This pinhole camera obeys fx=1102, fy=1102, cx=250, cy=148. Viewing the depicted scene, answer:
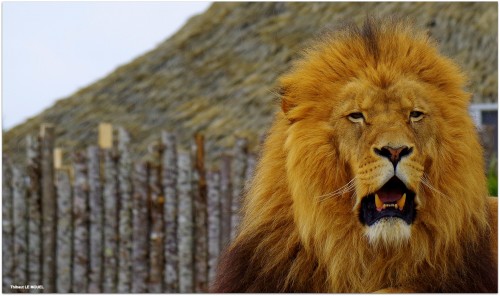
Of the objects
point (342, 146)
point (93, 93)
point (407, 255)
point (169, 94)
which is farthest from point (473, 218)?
point (93, 93)

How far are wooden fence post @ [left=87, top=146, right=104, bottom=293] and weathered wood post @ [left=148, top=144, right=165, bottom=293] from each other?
1.09 feet

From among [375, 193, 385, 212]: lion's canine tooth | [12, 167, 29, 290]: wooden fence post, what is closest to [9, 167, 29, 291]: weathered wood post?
[12, 167, 29, 290]: wooden fence post

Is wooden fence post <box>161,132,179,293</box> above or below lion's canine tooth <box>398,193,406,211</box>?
above

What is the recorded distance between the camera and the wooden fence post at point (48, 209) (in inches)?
263

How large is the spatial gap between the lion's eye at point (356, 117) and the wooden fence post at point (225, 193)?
3726 mm

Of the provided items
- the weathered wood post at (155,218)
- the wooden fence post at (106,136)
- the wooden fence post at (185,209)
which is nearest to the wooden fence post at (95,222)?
the wooden fence post at (106,136)

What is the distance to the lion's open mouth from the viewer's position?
250cm

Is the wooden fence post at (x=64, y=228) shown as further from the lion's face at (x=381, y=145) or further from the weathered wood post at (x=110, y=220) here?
the lion's face at (x=381, y=145)

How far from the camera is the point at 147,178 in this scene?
21.0 feet

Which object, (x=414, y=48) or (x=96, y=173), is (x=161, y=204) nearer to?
(x=96, y=173)

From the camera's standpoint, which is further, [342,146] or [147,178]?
[147,178]

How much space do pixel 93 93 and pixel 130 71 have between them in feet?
1.83

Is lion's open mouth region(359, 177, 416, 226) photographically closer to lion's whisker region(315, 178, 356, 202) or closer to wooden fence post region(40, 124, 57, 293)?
lion's whisker region(315, 178, 356, 202)

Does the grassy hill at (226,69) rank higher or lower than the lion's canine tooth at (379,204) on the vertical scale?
higher
